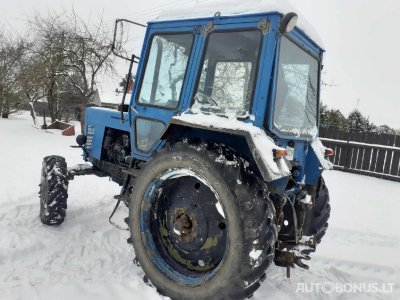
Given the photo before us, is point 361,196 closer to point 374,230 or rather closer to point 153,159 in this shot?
point 374,230

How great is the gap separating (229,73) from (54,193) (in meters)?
2.43

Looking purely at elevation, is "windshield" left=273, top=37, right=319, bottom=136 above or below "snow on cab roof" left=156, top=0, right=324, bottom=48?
below

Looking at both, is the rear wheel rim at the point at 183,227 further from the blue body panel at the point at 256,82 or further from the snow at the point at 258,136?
the blue body panel at the point at 256,82

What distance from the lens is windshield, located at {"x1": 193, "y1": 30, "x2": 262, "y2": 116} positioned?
2.57 m

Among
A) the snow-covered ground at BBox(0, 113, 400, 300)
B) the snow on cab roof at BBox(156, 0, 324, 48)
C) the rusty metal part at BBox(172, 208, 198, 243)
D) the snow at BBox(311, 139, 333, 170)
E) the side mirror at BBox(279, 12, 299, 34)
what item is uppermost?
the snow on cab roof at BBox(156, 0, 324, 48)

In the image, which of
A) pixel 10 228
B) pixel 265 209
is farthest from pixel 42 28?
pixel 265 209

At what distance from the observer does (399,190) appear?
8188 mm

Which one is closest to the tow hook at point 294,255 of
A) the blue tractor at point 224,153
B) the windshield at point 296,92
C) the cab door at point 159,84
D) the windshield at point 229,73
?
the blue tractor at point 224,153

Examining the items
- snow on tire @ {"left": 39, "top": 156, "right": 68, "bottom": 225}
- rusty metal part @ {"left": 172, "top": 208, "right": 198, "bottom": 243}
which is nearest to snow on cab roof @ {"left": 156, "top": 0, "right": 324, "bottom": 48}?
rusty metal part @ {"left": 172, "top": 208, "right": 198, "bottom": 243}

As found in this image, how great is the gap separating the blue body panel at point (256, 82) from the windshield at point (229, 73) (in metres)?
0.06

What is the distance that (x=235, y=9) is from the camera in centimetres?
267

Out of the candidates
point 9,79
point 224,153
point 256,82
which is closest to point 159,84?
point 256,82

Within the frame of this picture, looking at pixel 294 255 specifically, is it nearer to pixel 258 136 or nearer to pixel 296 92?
pixel 258 136

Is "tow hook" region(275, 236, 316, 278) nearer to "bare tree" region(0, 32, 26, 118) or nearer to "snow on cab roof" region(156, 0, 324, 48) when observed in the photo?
"snow on cab roof" region(156, 0, 324, 48)
